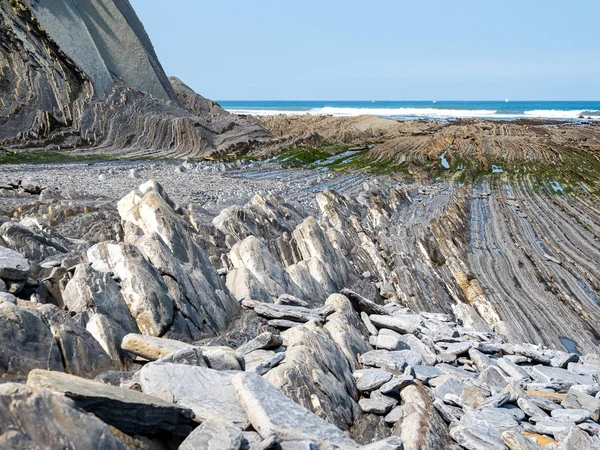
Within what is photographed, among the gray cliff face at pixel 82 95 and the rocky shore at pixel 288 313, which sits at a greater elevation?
the gray cliff face at pixel 82 95

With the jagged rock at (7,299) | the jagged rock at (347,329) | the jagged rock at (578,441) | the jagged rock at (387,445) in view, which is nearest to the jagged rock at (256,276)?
the jagged rock at (347,329)

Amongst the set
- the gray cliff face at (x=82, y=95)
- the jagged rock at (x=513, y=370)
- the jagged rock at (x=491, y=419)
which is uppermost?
the gray cliff face at (x=82, y=95)

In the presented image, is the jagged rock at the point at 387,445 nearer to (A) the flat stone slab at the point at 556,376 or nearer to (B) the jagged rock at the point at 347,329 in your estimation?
(B) the jagged rock at the point at 347,329

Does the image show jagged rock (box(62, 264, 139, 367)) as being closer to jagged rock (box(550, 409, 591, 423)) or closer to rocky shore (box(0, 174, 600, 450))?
rocky shore (box(0, 174, 600, 450))

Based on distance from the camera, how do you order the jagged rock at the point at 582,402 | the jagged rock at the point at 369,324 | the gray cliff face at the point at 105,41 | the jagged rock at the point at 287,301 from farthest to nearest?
the gray cliff face at the point at 105,41, the jagged rock at the point at 287,301, the jagged rock at the point at 369,324, the jagged rock at the point at 582,402

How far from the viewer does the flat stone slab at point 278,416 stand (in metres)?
6.28

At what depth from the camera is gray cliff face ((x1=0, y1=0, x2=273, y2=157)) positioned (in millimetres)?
43719

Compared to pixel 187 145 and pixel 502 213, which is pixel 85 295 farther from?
pixel 187 145

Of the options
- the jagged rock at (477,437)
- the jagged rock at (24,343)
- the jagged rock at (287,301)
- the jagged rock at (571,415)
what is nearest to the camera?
the jagged rock at (24,343)

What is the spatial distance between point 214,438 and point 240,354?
9.44 feet

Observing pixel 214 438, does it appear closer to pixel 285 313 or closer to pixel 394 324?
pixel 285 313

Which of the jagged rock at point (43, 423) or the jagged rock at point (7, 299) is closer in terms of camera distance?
the jagged rock at point (43, 423)

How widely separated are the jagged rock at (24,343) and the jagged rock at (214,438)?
240cm

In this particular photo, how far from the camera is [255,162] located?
4659cm
